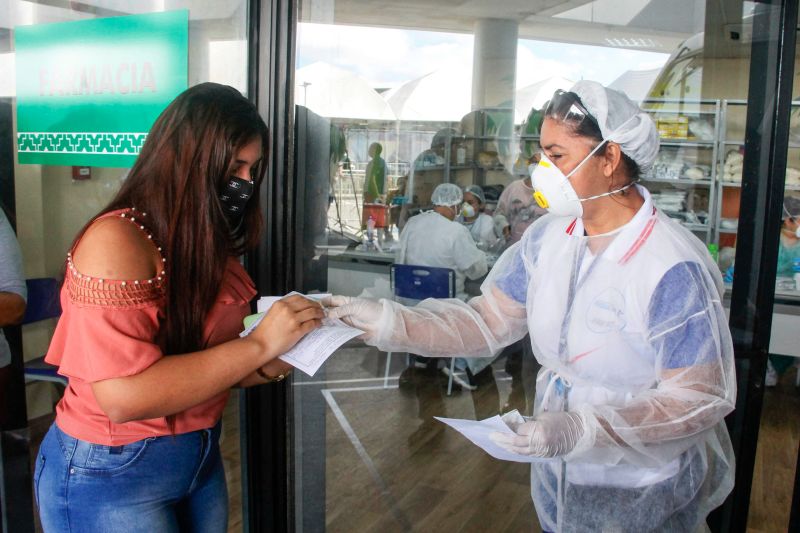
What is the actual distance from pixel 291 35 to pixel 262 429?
112cm

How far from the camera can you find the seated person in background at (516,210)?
165 cm

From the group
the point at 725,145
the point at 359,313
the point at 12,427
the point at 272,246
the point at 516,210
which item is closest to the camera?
the point at 725,145

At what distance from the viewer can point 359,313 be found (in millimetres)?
1573

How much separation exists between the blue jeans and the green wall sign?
3.40 ft

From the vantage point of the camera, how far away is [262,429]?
200cm

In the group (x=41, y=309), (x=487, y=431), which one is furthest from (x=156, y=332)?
(x=41, y=309)

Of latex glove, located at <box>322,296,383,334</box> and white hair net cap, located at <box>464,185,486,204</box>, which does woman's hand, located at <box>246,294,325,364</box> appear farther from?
white hair net cap, located at <box>464,185,486,204</box>

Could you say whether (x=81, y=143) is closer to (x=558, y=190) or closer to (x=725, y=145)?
(x=558, y=190)

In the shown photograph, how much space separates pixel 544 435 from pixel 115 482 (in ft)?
2.50

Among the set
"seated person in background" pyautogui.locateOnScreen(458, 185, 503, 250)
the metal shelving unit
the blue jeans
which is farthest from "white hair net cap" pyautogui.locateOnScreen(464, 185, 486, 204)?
the blue jeans

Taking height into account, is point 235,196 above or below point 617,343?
above

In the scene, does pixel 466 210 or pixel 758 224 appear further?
pixel 466 210

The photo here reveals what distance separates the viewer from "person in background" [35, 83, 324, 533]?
1.16m

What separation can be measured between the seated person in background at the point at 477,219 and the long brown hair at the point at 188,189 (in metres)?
0.81
